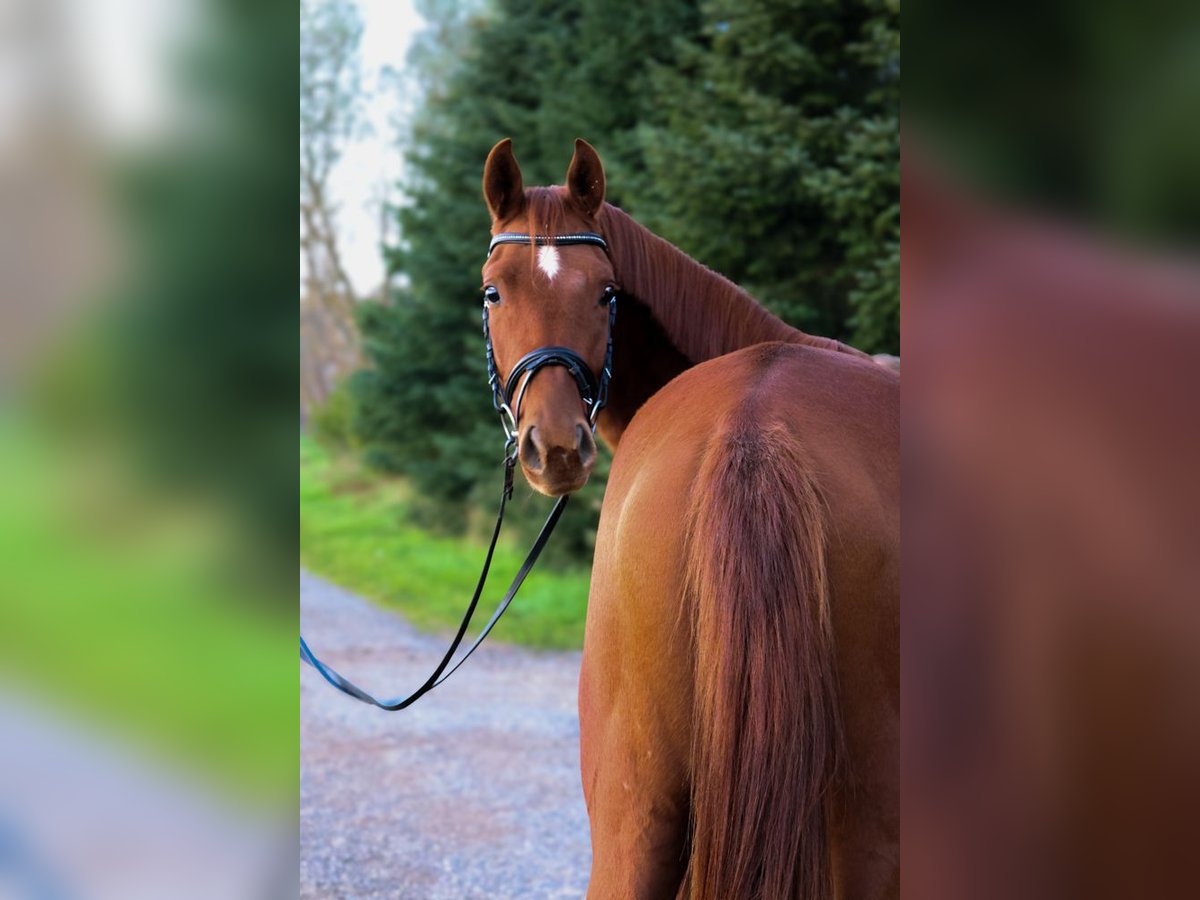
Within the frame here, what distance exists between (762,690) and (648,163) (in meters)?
6.94

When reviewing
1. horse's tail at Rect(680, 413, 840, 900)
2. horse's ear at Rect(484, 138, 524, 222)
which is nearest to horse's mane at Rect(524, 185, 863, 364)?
horse's ear at Rect(484, 138, 524, 222)

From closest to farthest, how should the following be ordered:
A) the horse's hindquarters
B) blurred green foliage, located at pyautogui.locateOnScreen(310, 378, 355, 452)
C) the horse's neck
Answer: the horse's hindquarters
the horse's neck
blurred green foliage, located at pyautogui.locateOnScreen(310, 378, 355, 452)

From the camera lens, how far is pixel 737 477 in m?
1.57

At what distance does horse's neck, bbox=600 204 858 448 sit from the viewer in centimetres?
260

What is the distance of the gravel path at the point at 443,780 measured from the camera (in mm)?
4355

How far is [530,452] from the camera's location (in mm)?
2219
